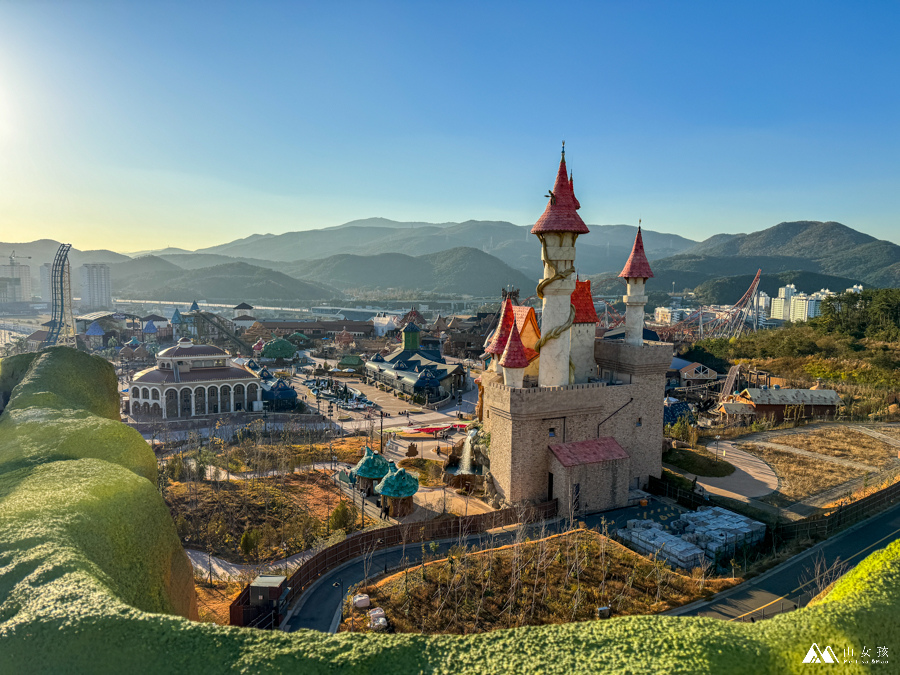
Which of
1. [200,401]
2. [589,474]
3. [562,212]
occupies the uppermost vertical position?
[562,212]

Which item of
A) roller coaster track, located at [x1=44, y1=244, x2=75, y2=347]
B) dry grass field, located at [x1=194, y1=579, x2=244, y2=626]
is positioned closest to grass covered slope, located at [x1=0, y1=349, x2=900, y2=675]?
dry grass field, located at [x1=194, y1=579, x2=244, y2=626]

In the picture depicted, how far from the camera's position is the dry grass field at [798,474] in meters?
27.3

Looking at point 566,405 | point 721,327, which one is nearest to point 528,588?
point 566,405

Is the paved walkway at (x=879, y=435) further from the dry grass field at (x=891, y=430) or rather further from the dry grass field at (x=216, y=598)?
the dry grass field at (x=216, y=598)

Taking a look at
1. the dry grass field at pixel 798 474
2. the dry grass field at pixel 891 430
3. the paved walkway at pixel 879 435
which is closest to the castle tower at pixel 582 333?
the dry grass field at pixel 798 474

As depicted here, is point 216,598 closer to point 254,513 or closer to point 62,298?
point 254,513

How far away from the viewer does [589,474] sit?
77.6 ft

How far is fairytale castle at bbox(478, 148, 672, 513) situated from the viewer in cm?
2366

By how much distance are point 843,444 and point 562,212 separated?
28.1 meters

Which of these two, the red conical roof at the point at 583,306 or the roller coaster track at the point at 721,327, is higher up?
the red conical roof at the point at 583,306

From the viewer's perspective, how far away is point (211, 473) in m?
29.9

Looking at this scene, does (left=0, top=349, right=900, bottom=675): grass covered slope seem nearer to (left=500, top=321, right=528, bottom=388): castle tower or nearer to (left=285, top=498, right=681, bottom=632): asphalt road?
(left=285, top=498, right=681, bottom=632): asphalt road

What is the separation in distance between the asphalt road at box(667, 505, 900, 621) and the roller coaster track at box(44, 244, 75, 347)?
8154 cm

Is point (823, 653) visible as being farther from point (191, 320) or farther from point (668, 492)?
point (191, 320)
